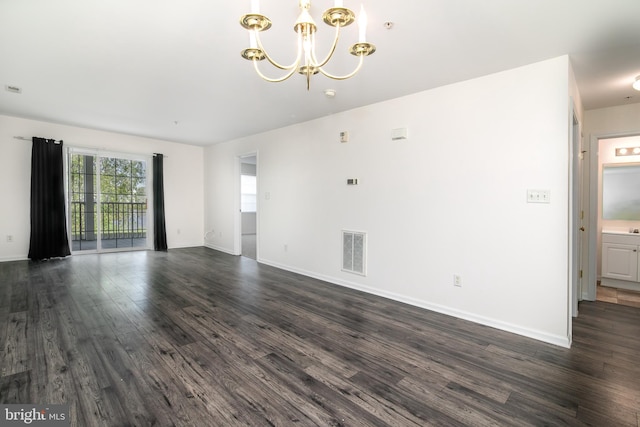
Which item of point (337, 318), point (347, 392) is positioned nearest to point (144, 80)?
point (337, 318)

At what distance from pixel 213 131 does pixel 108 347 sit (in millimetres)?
4236

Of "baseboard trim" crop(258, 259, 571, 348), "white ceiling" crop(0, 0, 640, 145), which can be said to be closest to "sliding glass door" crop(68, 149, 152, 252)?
"white ceiling" crop(0, 0, 640, 145)

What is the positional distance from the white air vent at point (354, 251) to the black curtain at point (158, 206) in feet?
15.4

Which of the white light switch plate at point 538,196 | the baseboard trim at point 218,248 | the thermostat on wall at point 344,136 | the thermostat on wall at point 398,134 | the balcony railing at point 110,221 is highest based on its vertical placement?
the thermostat on wall at point 344,136

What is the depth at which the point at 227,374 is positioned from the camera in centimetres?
200

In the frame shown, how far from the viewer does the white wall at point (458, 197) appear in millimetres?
2557

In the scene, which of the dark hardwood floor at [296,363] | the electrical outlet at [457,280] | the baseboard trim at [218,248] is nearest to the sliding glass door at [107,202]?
the baseboard trim at [218,248]

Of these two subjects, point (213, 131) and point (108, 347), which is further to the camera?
point (213, 131)

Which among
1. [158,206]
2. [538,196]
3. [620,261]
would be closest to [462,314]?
[538,196]

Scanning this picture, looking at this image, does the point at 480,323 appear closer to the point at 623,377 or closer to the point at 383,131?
the point at 623,377

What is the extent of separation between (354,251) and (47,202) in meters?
5.65

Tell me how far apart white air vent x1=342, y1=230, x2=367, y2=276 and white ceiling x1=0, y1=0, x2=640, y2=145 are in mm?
1760

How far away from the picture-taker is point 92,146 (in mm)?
5852

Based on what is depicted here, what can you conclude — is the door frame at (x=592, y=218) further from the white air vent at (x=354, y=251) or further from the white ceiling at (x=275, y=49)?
the white air vent at (x=354, y=251)
